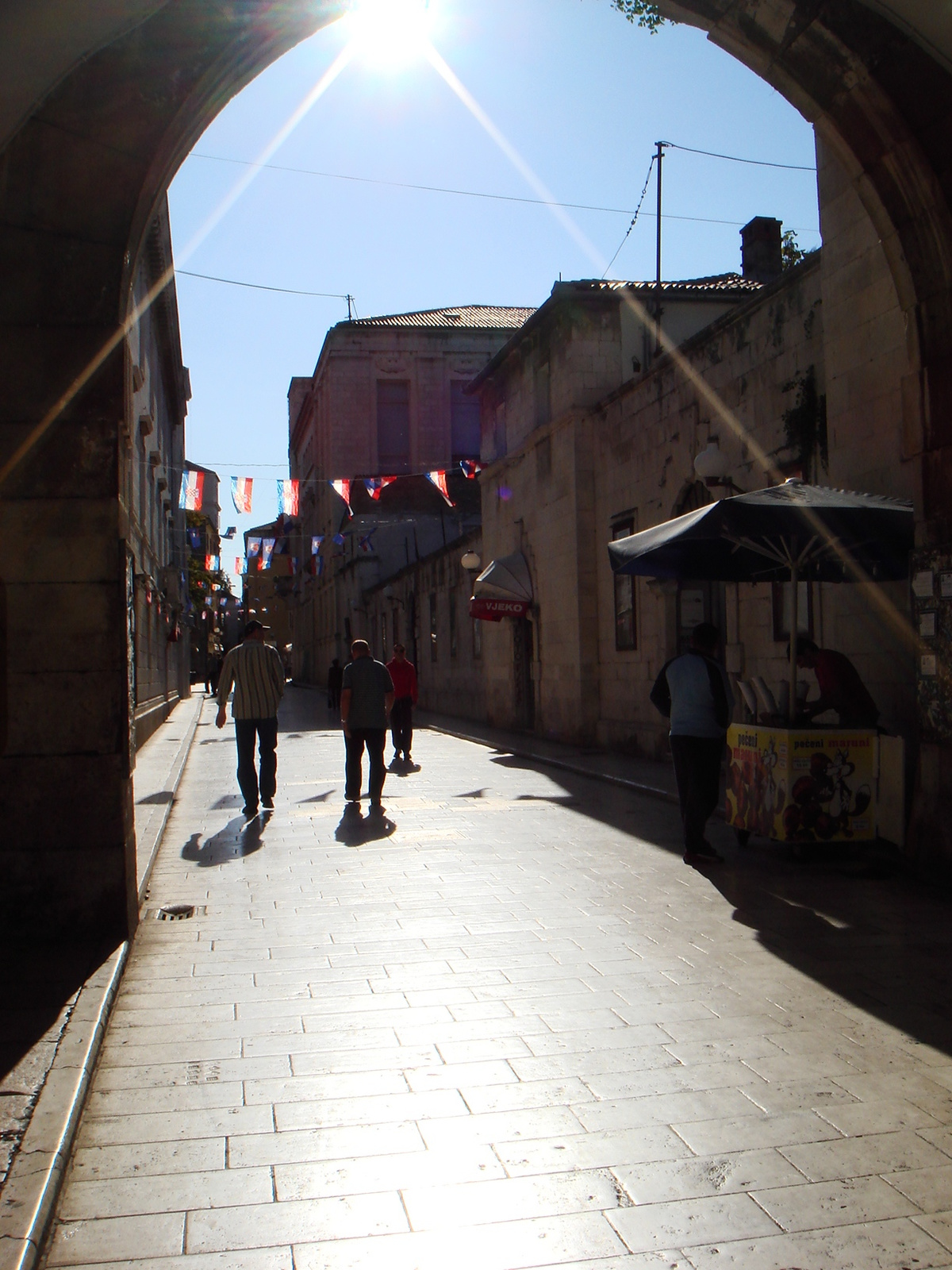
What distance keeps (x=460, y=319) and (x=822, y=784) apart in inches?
1744

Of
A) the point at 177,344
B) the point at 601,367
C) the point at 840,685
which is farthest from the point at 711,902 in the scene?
the point at 177,344

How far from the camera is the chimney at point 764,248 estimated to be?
2081 centimetres

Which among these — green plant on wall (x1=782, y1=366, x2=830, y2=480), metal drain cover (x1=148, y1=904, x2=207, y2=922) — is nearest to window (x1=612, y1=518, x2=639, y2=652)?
green plant on wall (x1=782, y1=366, x2=830, y2=480)

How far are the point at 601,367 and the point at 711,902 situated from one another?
520 inches

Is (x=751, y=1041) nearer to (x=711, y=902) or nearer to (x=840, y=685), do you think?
(x=711, y=902)

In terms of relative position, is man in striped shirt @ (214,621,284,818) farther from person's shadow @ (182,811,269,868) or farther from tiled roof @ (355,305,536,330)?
tiled roof @ (355,305,536,330)

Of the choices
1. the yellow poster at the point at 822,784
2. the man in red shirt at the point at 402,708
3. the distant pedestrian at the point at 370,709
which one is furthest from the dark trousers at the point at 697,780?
the man in red shirt at the point at 402,708

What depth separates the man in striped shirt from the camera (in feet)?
36.2

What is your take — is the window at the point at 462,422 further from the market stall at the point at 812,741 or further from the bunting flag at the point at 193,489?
the market stall at the point at 812,741

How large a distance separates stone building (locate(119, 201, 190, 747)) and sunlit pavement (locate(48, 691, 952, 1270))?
28.9ft

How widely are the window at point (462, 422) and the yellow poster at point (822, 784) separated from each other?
40.5m

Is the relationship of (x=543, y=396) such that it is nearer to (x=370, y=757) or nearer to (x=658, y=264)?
(x=658, y=264)

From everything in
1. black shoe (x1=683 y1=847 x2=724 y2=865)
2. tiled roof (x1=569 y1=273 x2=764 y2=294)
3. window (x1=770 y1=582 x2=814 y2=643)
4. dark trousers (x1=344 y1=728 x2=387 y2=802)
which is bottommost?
black shoe (x1=683 y1=847 x2=724 y2=865)

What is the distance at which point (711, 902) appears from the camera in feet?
22.9
